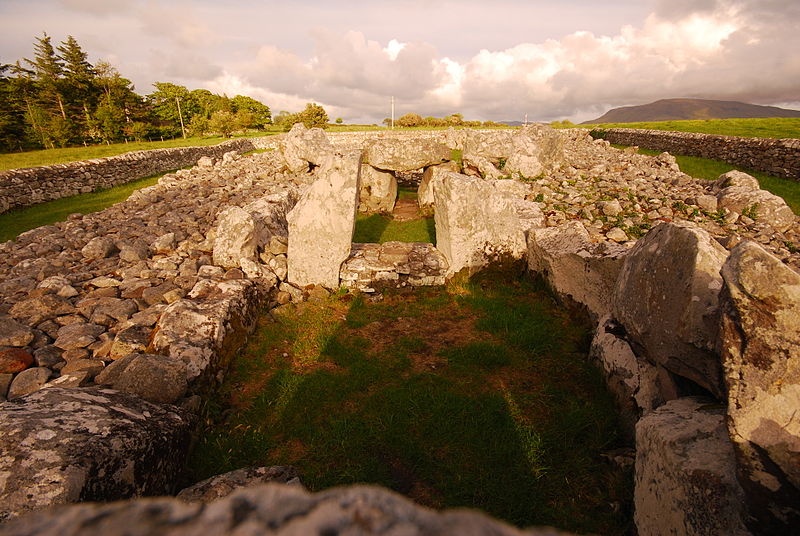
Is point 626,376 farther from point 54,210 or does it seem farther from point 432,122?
point 432,122

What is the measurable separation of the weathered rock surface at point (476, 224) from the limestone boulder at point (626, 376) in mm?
2879

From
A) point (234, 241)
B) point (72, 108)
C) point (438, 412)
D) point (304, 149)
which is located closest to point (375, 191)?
point (304, 149)

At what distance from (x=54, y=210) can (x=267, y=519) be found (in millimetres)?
16871

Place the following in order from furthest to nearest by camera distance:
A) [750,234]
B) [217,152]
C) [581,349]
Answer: [217,152], [750,234], [581,349]

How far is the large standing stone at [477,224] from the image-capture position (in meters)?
7.14

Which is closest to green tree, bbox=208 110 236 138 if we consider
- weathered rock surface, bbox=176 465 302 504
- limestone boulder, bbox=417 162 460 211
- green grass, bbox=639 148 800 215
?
limestone boulder, bbox=417 162 460 211

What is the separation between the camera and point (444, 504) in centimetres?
329

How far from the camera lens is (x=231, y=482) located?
292cm

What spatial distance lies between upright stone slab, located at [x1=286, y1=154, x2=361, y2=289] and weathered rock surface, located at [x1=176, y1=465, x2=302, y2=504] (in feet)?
14.3

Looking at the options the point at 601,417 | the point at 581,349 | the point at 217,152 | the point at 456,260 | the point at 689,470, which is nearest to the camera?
the point at 689,470

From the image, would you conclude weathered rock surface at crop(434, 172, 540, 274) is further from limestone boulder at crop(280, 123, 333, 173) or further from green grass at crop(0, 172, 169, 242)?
green grass at crop(0, 172, 169, 242)

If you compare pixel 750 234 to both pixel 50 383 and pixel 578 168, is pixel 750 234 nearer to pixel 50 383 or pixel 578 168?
pixel 578 168

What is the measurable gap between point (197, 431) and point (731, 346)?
14.9 feet

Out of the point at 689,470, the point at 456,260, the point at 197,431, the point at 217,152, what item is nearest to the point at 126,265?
the point at 197,431
